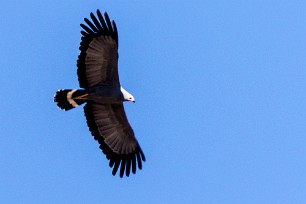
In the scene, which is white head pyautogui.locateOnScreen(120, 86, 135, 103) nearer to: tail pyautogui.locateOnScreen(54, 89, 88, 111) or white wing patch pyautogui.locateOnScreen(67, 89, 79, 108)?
tail pyautogui.locateOnScreen(54, 89, 88, 111)

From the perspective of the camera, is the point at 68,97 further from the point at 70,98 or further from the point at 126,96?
the point at 126,96

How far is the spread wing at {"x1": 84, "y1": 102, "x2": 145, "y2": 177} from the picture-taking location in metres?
26.4

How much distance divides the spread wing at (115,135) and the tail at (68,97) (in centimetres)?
81

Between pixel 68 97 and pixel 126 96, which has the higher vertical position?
pixel 126 96

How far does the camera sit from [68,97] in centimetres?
2547

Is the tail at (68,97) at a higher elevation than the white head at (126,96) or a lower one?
lower

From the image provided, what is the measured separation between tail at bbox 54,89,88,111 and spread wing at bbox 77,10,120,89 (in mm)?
214

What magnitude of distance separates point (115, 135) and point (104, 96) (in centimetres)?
161

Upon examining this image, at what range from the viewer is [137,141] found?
26.9 metres

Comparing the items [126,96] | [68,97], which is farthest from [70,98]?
[126,96]

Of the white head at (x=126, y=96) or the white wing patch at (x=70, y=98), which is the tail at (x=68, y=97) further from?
the white head at (x=126, y=96)

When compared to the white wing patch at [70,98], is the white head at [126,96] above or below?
above

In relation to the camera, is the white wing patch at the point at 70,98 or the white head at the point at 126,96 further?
the white head at the point at 126,96

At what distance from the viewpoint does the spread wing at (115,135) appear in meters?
26.4
